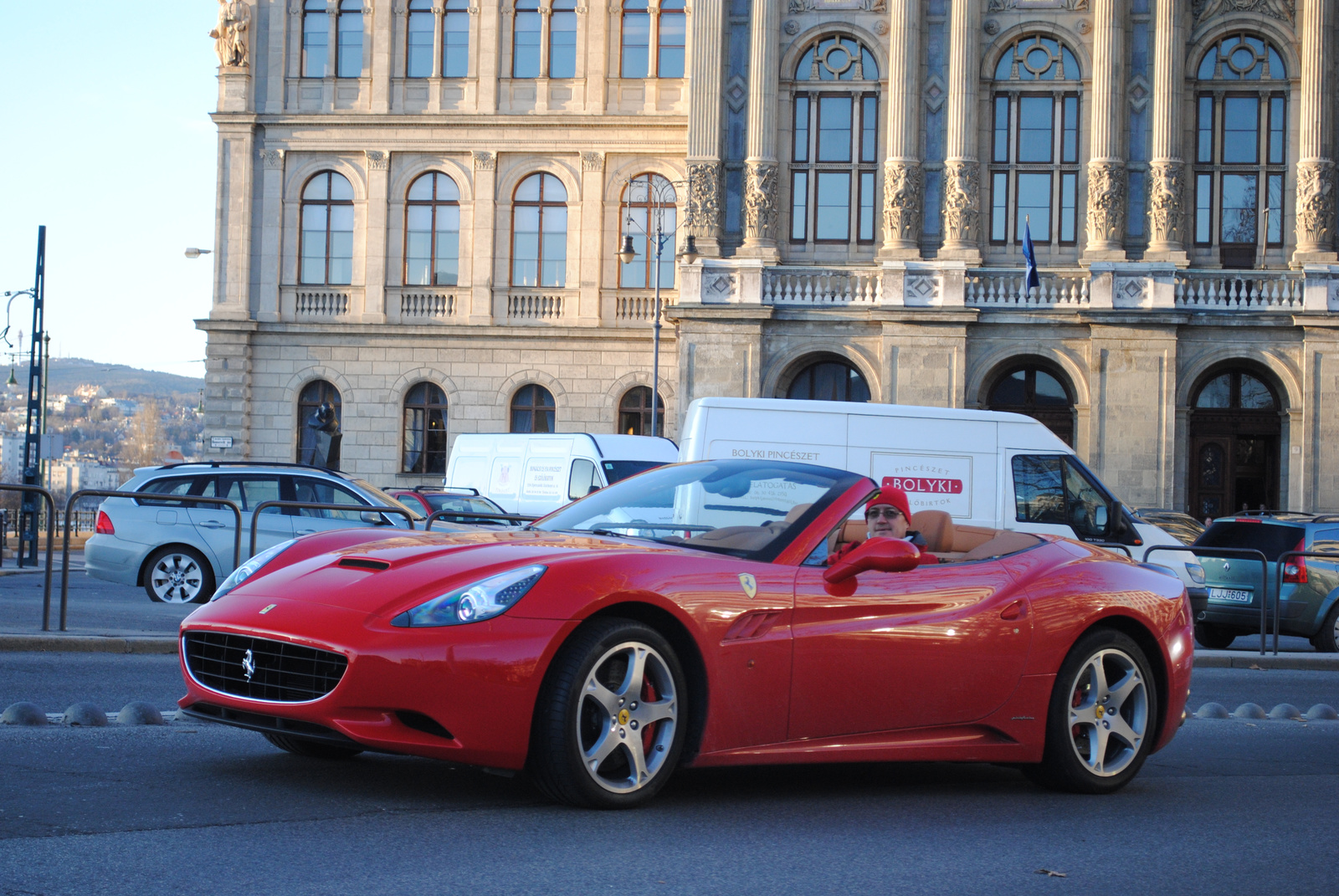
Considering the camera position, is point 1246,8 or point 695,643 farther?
point 1246,8

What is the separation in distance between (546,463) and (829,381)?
51.0ft

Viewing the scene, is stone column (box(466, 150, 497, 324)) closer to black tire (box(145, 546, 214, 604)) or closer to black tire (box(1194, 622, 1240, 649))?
black tire (box(145, 546, 214, 604))

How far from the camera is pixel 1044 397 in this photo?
41375 millimetres

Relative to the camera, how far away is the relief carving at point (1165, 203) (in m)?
40.6

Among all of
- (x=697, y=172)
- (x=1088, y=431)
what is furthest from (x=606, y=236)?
(x=1088, y=431)

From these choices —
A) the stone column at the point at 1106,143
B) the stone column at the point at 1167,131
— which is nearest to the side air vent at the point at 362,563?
the stone column at the point at 1106,143

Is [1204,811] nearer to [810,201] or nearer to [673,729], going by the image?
[673,729]

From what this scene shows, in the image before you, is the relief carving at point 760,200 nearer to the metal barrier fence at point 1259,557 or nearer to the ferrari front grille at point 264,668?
the metal barrier fence at point 1259,557

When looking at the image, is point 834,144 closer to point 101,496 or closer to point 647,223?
point 647,223

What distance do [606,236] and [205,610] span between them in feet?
133

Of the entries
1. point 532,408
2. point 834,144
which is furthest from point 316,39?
point 834,144

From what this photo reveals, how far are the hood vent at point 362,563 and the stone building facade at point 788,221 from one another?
110ft

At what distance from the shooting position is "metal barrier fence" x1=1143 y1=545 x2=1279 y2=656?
650 inches

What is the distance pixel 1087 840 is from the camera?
593cm
